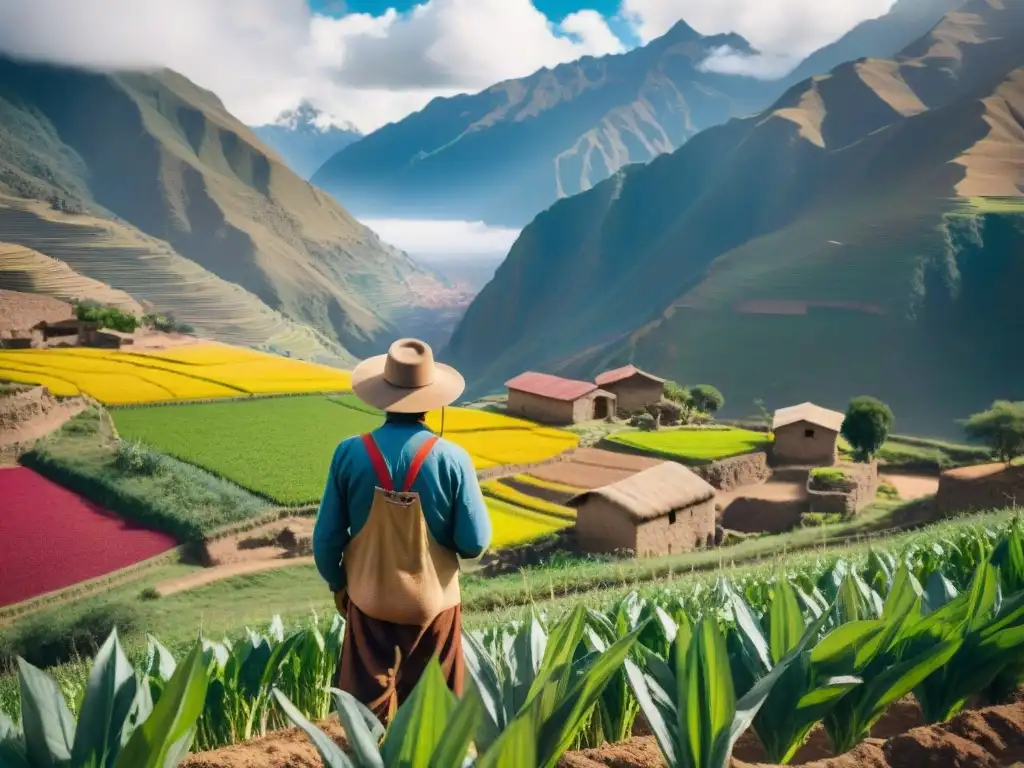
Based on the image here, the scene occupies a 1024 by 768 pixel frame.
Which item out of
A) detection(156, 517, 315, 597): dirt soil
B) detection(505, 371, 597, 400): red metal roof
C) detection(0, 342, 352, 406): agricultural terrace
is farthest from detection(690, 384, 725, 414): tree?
detection(156, 517, 315, 597): dirt soil

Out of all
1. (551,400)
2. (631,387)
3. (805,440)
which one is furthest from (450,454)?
(631,387)

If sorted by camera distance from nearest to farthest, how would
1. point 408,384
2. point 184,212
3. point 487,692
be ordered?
point 487,692
point 408,384
point 184,212

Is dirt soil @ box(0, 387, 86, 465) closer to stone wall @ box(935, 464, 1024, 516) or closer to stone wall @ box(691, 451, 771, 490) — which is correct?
stone wall @ box(691, 451, 771, 490)

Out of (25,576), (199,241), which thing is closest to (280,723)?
(25,576)

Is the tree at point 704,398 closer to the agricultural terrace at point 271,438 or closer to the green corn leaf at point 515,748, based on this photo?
the agricultural terrace at point 271,438

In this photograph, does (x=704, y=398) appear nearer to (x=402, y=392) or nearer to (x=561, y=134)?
(x=402, y=392)

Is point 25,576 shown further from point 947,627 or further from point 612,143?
point 612,143

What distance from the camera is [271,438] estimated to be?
16453 mm

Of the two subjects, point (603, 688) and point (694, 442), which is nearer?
point (603, 688)

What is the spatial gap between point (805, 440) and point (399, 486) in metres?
26.5

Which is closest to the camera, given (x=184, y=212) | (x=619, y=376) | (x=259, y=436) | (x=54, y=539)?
(x=54, y=539)

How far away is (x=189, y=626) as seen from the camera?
9938 millimetres

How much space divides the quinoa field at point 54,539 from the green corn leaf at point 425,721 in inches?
397

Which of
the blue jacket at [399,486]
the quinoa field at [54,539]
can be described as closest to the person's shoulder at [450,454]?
the blue jacket at [399,486]
